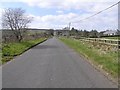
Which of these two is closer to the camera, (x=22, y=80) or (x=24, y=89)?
(x=24, y=89)

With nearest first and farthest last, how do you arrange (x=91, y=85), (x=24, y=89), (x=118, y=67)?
(x=24, y=89), (x=91, y=85), (x=118, y=67)

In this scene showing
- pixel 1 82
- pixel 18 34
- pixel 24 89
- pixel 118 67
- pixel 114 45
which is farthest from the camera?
pixel 18 34

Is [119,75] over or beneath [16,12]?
beneath

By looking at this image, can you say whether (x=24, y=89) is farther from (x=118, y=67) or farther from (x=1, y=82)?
(x=118, y=67)

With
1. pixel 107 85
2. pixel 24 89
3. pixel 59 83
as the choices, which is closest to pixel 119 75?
pixel 107 85

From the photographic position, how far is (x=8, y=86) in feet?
32.2

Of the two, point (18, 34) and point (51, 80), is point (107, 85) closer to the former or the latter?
point (51, 80)

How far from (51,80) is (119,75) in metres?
2.61

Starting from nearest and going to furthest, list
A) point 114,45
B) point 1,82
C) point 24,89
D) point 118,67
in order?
point 24,89
point 1,82
point 118,67
point 114,45

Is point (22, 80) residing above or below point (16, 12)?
below

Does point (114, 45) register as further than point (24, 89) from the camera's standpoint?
Yes

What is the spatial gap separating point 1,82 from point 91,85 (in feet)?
11.0

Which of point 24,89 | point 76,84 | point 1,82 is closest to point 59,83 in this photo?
point 76,84

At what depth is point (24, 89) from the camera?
29.7ft
